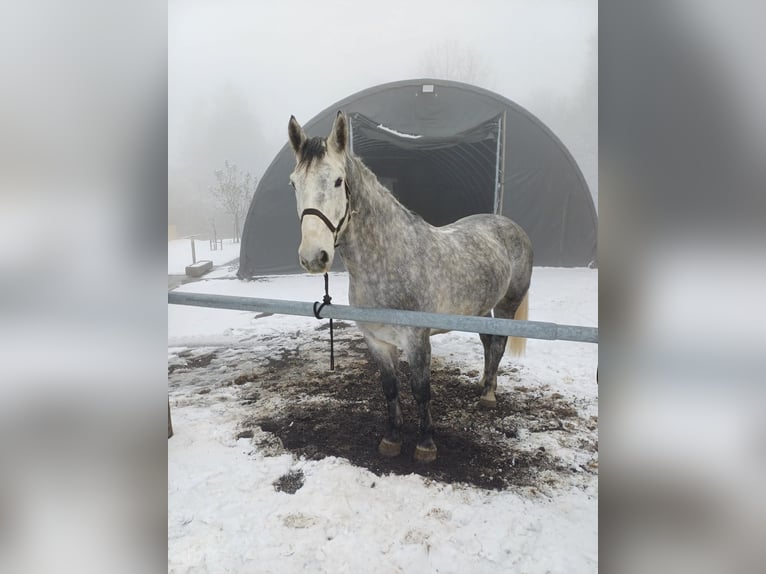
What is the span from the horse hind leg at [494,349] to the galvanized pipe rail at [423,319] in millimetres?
1883

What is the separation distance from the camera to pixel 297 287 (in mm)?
8375

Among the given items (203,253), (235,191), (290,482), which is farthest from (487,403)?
(235,191)

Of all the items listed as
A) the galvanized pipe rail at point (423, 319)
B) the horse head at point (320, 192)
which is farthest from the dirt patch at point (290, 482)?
the horse head at point (320, 192)

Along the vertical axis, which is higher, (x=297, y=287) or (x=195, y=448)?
(x=297, y=287)

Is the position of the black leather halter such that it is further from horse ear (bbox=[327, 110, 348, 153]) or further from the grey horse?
horse ear (bbox=[327, 110, 348, 153])

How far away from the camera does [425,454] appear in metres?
2.52

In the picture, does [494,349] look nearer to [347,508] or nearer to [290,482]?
[347,508]

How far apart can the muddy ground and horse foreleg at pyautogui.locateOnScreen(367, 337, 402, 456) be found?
87 millimetres

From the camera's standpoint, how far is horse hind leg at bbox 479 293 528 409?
3.32 m
